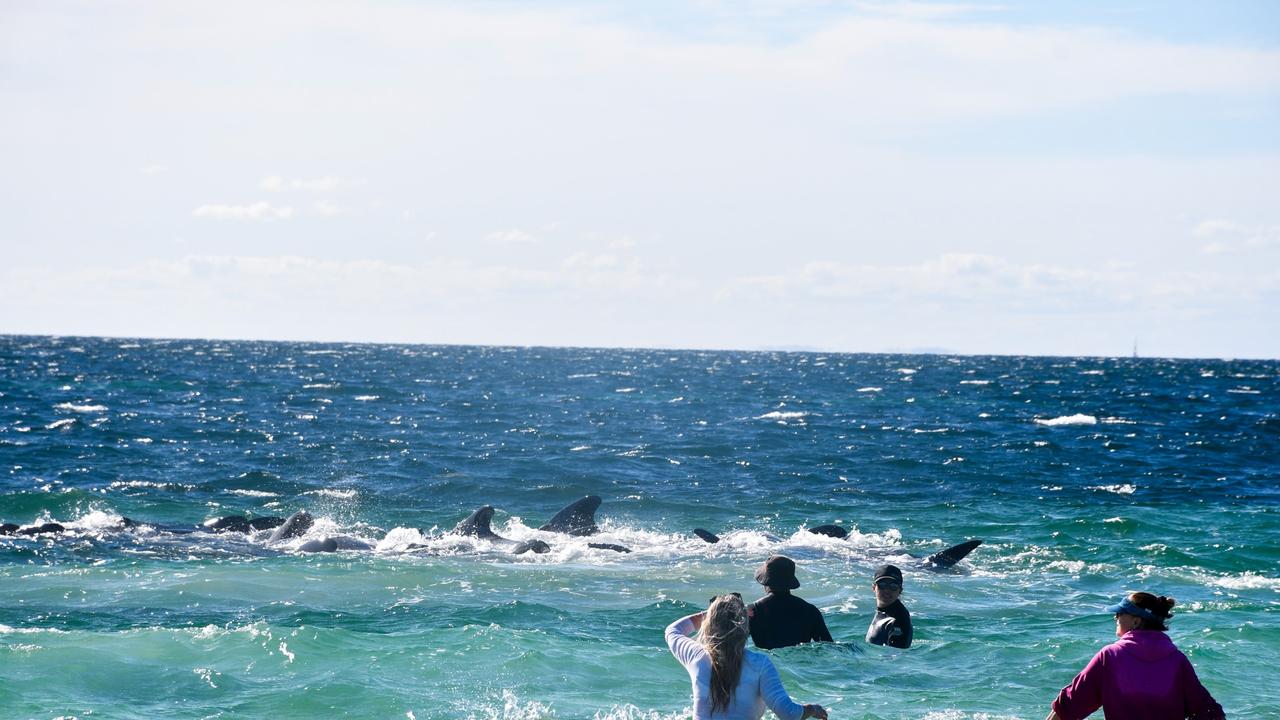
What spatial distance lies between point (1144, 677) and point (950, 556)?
36.7 ft

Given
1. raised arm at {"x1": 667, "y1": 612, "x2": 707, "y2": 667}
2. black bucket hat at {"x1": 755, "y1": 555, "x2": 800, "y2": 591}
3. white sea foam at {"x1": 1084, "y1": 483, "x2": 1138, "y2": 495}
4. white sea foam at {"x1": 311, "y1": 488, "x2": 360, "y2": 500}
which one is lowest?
white sea foam at {"x1": 311, "y1": 488, "x2": 360, "y2": 500}

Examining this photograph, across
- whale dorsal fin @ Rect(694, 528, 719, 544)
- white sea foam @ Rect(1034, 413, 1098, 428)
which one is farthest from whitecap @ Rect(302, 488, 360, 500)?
white sea foam @ Rect(1034, 413, 1098, 428)

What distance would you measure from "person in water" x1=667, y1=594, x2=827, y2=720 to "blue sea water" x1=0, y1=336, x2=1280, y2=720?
381cm

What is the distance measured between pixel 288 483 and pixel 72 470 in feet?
18.1

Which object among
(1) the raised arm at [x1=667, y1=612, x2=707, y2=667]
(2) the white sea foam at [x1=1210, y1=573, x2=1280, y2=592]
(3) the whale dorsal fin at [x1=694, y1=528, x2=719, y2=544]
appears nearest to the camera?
(1) the raised arm at [x1=667, y1=612, x2=707, y2=667]

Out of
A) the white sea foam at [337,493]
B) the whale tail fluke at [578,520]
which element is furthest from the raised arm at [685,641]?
the white sea foam at [337,493]

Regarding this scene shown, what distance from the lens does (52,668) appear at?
38.1ft

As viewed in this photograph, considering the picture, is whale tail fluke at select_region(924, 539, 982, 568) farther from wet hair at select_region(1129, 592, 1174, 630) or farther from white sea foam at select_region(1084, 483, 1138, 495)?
white sea foam at select_region(1084, 483, 1138, 495)

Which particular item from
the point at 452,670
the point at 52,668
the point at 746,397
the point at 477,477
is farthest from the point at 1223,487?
the point at 746,397

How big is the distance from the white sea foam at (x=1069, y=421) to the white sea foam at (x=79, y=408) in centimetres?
3602

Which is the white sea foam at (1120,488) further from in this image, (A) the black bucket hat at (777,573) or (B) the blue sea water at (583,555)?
(A) the black bucket hat at (777,573)

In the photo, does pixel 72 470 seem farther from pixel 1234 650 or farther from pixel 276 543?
pixel 1234 650

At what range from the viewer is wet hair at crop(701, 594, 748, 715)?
6.69 m

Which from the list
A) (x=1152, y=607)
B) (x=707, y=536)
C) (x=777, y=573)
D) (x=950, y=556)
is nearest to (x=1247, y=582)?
(x=950, y=556)
